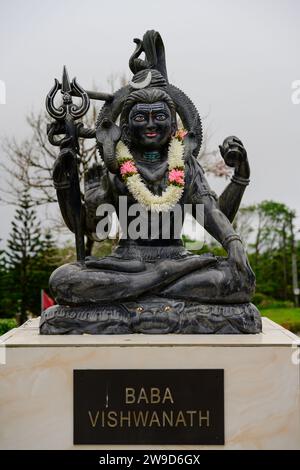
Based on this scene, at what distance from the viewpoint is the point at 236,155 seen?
5.35 metres

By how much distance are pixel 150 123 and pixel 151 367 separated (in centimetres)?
212

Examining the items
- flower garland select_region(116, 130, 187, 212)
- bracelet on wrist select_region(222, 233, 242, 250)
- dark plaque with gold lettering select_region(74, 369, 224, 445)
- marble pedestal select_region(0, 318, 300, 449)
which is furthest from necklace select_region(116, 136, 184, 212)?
dark plaque with gold lettering select_region(74, 369, 224, 445)

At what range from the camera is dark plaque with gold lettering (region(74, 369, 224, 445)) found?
4309 mm

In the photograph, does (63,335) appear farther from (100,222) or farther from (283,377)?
(283,377)

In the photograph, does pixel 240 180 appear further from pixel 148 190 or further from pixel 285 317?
pixel 285 317

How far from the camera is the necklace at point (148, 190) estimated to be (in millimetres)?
5359

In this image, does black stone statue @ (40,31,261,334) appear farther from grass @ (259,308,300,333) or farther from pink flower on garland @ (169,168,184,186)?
grass @ (259,308,300,333)

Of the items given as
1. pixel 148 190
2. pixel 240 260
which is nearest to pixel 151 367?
pixel 240 260

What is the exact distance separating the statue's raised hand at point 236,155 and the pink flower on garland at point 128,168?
2.51ft

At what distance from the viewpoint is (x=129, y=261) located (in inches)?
205

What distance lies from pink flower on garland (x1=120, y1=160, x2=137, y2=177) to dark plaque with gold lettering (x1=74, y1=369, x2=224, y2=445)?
5.82 ft

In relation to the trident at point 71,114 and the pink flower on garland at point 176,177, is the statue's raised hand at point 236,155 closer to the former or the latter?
the pink flower on garland at point 176,177

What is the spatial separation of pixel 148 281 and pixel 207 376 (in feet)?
3.22

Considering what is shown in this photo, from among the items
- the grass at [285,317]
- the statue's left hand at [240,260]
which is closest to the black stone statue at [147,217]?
the statue's left hand at [240,260]
